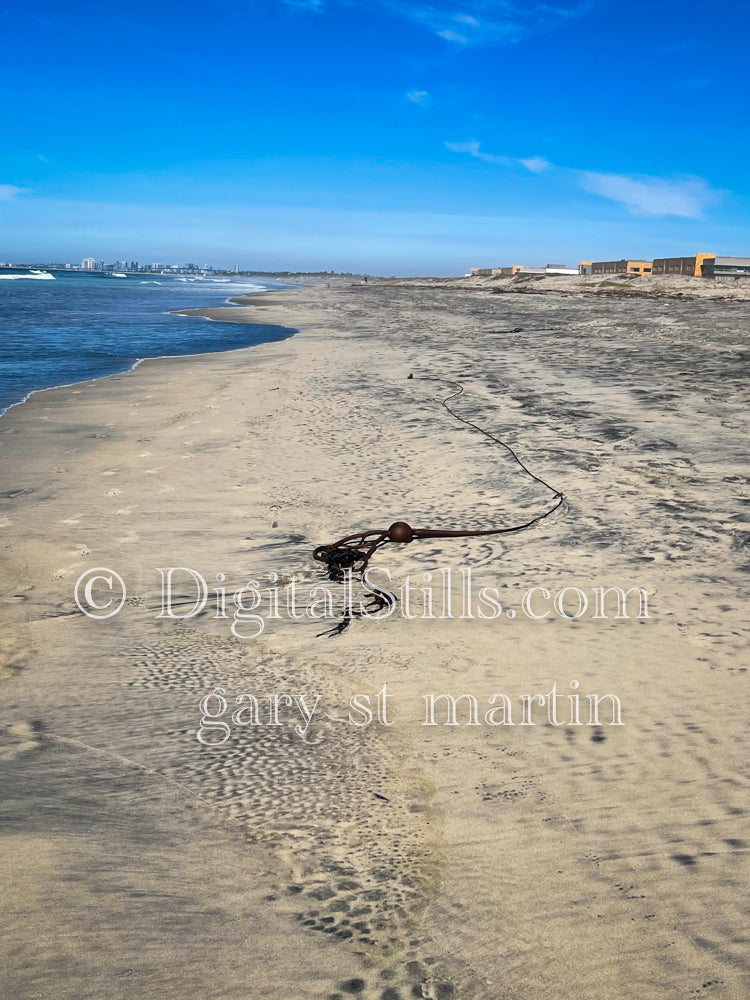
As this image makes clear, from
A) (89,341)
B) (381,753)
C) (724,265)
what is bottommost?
Result: (381,753)

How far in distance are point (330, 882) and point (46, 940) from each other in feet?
2.02

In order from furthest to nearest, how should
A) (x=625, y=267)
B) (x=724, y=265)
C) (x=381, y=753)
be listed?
(x=625, y=267) < (x=724, y=265) < (x=381, y=753)

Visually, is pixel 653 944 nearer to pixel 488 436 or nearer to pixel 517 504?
pixel 517 504

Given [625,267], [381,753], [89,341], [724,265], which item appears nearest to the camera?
[381,753]

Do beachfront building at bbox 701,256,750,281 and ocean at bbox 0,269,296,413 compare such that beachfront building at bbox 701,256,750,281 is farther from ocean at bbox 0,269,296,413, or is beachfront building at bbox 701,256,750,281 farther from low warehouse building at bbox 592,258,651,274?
ocean at bbox 0,269,296,413

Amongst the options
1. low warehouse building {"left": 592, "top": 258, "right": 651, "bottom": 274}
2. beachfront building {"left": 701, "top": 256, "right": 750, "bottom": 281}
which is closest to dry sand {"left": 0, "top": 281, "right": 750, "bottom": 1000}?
beachfront building {"left": 701, "top": 256, "right": 750, "bottom": 281}

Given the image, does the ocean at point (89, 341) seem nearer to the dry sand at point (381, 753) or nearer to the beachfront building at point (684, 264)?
the dry sand at point (381, 753)

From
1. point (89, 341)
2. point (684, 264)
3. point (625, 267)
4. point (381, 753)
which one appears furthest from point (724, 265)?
point (381, 753)

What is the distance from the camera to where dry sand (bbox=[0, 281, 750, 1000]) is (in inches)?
57.9

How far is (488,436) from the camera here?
5805 millimetres

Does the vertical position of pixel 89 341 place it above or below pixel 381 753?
above

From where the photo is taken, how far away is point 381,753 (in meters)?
2.17

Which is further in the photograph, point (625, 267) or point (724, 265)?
point (625, 267)

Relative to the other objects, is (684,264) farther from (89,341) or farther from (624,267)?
(89,341)
